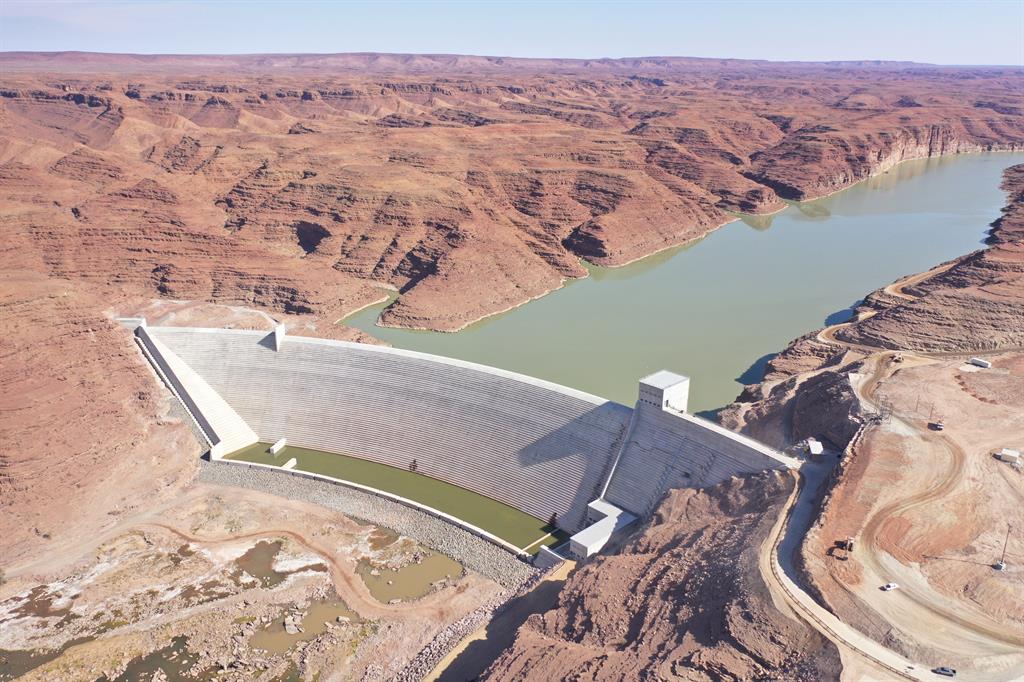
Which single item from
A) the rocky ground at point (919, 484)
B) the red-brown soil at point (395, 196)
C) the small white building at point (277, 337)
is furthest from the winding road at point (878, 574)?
the red-brown soil at point (395, 196)

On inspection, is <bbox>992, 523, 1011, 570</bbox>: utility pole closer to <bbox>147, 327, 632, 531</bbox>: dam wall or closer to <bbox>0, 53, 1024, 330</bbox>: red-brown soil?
<bbox>147, 327, 632, 531</bbox>: dam wall

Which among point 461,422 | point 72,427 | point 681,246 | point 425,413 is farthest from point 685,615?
point 681,246

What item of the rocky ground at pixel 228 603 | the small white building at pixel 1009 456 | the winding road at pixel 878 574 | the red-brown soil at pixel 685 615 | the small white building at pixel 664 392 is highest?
the small white building at pixel 664 392

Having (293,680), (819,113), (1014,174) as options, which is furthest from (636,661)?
(819,113)

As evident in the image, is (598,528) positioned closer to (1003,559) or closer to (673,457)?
(673,457)

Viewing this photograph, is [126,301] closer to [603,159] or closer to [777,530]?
[777,530]

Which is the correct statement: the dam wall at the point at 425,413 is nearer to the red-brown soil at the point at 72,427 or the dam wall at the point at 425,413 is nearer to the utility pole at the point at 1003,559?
the red-brown soil at the point at 72,427
